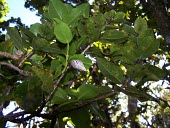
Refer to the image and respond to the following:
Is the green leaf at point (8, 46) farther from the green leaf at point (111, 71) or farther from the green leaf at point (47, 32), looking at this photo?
the green leaf at point (111, 71)

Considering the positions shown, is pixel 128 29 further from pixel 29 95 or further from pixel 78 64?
pixel 29 95

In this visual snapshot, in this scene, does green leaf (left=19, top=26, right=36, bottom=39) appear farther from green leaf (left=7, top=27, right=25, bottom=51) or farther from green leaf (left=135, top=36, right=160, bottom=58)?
green leaf (left=135, top=36, right=160, bottom=58)

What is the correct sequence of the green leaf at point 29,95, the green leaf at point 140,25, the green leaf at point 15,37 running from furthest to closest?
the green leaf at point 140,25 → the green leaf at point 15,37 → the green leaf at point 29,95

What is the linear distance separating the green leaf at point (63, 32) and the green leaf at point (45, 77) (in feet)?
0.32

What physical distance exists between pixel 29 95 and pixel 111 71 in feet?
Result: 0.85

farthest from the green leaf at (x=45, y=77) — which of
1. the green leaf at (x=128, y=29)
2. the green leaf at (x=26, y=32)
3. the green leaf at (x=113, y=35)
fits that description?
the green leaf at (x=128, y=29)

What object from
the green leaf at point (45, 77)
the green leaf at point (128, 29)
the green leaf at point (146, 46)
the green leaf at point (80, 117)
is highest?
the green leaf at point (128, 29)

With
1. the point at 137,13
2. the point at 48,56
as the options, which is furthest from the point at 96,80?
the point at 48,56

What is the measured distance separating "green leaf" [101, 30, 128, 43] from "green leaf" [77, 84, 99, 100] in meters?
Answer: 0.17

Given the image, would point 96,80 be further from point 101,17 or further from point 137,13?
point 101,17

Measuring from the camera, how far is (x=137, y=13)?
288cm

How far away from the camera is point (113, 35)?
2.52 feet

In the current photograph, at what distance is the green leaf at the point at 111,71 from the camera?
734 mm

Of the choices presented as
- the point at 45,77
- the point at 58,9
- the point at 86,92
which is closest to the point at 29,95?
the point at 45,77
